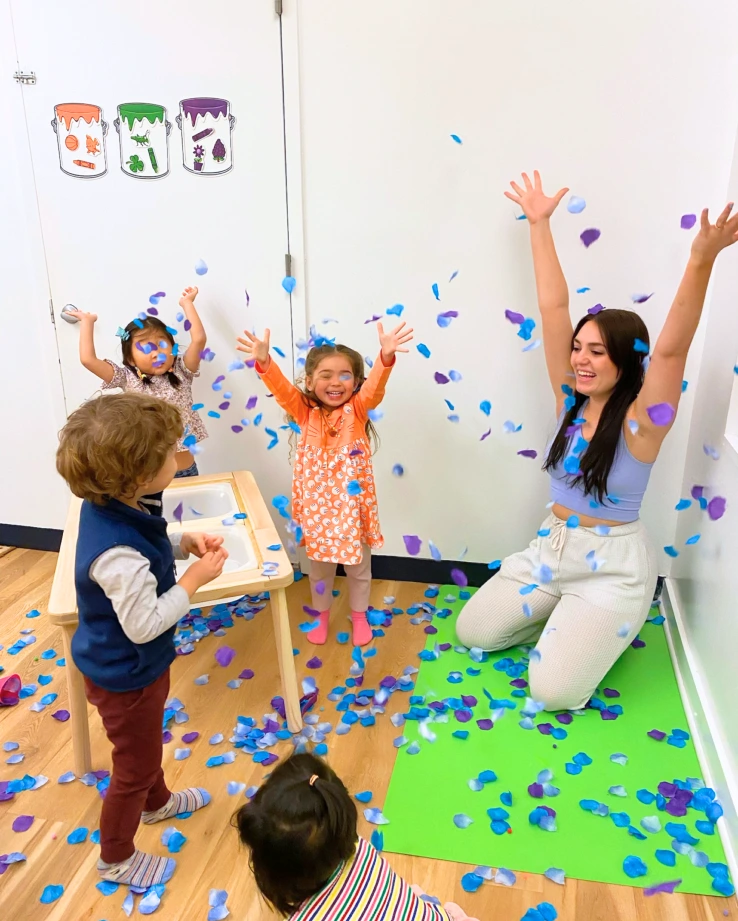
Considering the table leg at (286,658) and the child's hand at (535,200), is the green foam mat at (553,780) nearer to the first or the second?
the table leg at (286,658)

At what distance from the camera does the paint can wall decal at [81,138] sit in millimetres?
2582

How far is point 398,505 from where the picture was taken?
2824 millimetres

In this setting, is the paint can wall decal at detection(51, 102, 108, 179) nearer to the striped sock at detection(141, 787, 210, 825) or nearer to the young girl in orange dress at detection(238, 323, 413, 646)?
the young girl in orange dress at detection(238, 323, 413, 646)

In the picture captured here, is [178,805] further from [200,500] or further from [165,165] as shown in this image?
[165,165]

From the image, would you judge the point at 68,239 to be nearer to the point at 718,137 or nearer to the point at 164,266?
the point at 164,266

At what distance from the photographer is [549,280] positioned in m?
2.23

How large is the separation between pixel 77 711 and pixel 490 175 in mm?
1980

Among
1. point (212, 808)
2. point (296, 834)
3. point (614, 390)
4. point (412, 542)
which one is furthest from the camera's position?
point (412, 542)

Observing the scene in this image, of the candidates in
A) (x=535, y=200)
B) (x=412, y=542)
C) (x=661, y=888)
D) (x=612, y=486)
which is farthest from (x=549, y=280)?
(x=661, y=888)

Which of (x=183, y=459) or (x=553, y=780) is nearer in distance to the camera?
(x=553, y=780)

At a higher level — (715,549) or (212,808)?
(715,549)

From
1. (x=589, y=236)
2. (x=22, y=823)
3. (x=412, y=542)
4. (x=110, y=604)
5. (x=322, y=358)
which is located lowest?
(x=22, y=823)

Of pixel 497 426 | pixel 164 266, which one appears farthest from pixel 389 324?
pixel 164 266

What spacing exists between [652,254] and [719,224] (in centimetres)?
63
